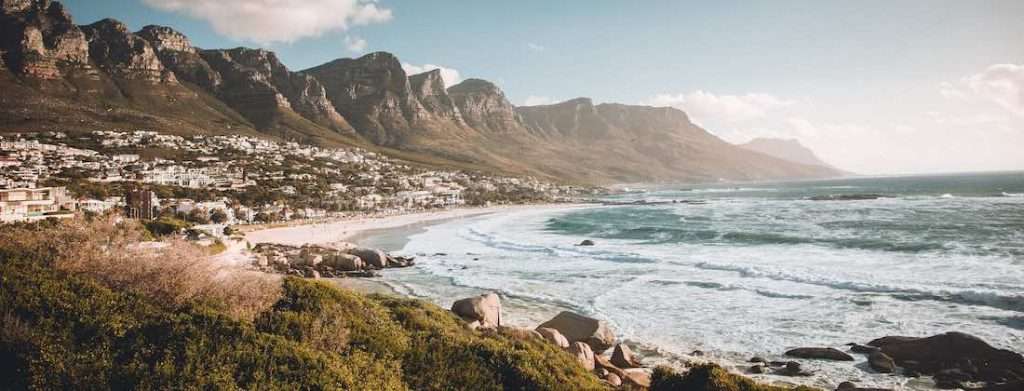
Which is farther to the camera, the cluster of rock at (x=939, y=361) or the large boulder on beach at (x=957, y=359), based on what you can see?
the large boulder on beach at (x=957, y=359)

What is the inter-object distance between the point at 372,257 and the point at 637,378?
28.0 meters

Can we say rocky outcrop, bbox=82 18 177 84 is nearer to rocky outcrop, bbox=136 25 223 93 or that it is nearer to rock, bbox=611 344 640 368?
rocky outcrop, bbox=136 25 223 93

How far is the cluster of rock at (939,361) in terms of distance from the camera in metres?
14.4

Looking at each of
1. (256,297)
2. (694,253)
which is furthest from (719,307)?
(256,297)

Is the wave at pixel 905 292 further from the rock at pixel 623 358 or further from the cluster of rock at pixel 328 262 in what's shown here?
the cluster of rock at pixel 328 262

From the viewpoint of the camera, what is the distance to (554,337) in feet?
54.1

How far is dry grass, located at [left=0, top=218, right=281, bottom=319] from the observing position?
10586 millimetres

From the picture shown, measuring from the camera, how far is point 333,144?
149m

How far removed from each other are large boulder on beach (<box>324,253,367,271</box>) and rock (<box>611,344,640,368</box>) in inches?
963

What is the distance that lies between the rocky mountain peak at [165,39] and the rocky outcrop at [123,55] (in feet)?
49.1

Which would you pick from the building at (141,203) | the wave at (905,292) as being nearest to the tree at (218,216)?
the building at (141,203)

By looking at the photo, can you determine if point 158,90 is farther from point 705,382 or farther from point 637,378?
point 705,382

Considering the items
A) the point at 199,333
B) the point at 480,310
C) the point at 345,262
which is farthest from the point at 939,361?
the point at 345,262

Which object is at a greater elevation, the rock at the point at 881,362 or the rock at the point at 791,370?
the rock at the point at 881,362
